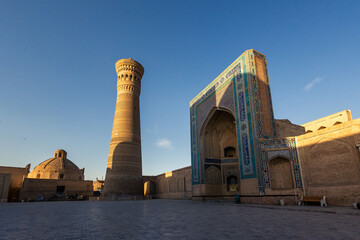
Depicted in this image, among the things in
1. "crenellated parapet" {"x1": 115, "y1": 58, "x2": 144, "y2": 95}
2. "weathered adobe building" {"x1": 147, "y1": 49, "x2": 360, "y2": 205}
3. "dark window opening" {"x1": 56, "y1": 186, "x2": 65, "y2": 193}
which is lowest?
"dark window opening" {"x1": 56, "y1": 186, "x2": 65, "y2": 193}

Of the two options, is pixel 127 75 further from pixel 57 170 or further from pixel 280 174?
pixel 280 174

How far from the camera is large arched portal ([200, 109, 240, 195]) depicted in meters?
14.6

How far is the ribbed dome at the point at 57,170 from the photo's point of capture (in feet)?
91.8

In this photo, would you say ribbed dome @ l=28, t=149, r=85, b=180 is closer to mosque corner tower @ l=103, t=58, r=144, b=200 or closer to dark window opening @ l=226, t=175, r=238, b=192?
mosque corner tower @ l=103, t=58, r=144, b=200

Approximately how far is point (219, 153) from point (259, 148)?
19.2 feet

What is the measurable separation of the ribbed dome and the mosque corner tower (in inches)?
456

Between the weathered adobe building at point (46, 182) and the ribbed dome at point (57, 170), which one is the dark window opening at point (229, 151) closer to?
the weathered adobe building at point (46, 182)

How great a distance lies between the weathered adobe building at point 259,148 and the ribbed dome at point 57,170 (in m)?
20.5

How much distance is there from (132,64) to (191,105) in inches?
354

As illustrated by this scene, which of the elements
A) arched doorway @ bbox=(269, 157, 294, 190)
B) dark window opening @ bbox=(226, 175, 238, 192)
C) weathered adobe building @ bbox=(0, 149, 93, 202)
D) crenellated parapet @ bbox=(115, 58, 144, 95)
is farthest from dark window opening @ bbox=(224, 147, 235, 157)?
weathered adobe building @ bbox=(0, 149, 93, 202)

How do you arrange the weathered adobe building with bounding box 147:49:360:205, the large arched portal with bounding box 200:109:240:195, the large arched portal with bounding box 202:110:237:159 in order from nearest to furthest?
the weathered adobe building with bounding box 147:49:360:205
the large arched portal with bounding box 200:109:240:195
the large arched portal with bounding box 202:110:237:159

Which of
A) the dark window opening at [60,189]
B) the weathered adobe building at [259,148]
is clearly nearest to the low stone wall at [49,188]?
the dark window opening at [60,189]

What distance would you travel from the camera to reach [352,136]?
24.4 feet

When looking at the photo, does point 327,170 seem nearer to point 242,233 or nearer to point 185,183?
point 242,233
